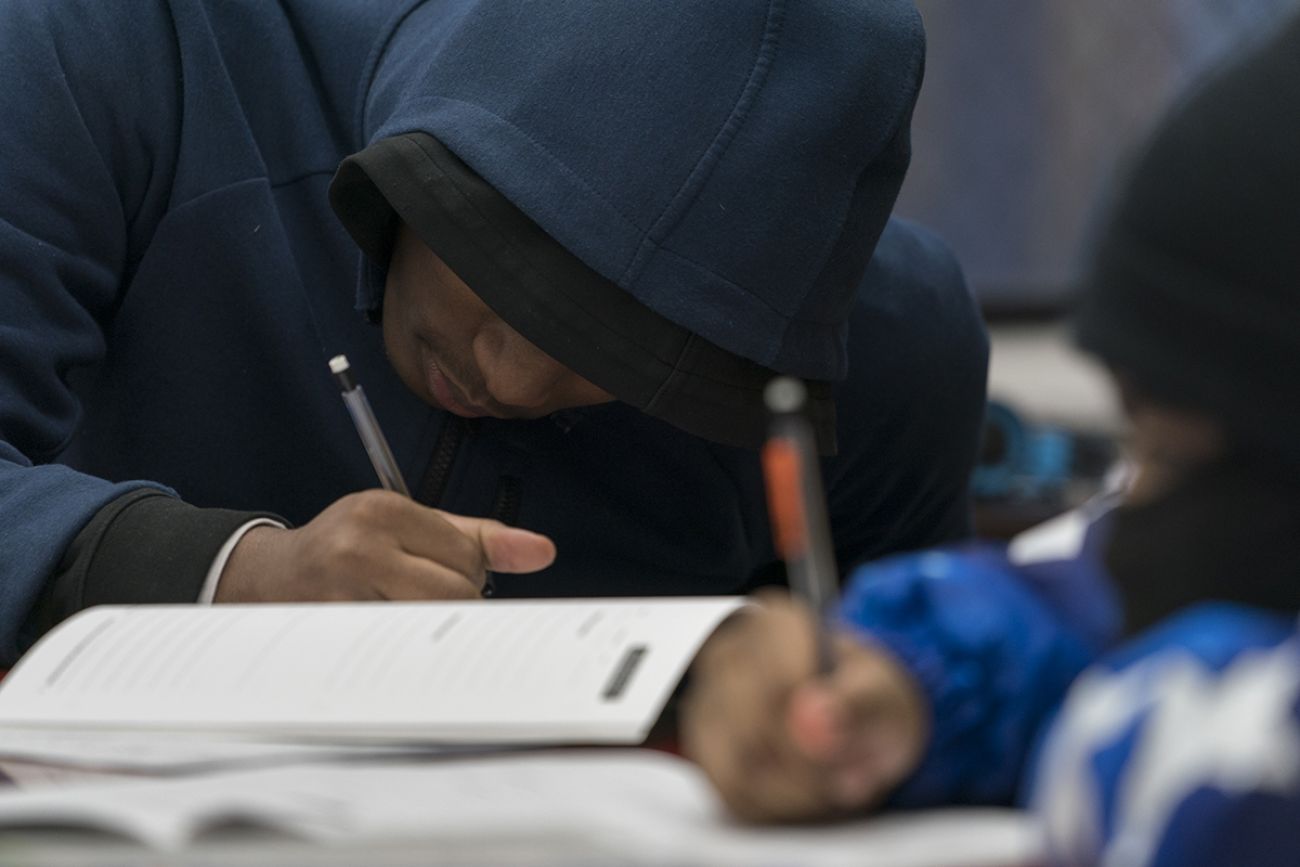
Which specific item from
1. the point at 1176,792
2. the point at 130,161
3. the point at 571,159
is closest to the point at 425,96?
the point at 571,159

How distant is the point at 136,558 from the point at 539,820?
0.46 metres

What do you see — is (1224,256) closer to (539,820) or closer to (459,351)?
(539,820)

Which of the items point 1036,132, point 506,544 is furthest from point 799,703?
point 1036,132

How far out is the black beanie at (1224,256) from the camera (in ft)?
1.49

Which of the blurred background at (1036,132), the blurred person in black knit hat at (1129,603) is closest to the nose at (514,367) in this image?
the blurred person in black knit hat at (1129,603)

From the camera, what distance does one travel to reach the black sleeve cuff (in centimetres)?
80

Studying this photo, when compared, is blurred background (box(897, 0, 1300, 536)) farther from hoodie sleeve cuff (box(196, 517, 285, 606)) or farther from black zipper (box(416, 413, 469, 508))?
hoodie sleeve cuff (box(196, 517, 285, 606))

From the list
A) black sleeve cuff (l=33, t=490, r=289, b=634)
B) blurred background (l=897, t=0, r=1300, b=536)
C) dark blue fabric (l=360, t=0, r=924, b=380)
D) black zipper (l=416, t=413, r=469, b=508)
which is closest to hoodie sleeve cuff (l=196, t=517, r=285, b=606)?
black sleeve cuff (l=33, t=490, r=289, b=634)

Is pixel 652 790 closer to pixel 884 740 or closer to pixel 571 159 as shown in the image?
pixel 884 740

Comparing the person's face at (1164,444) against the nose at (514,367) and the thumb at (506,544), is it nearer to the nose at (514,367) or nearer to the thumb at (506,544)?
the thumb at (506,544)

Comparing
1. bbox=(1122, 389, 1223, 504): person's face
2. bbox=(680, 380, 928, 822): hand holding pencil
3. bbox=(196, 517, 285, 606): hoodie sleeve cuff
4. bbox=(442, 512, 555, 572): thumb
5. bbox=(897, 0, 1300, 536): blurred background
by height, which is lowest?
bbox=(897, 0, 1300, 536): blurred background

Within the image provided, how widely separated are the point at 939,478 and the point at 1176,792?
1061 millimetres

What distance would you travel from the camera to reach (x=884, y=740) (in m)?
0.45

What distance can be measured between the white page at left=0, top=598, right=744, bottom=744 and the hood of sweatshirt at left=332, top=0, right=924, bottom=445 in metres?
0.21
